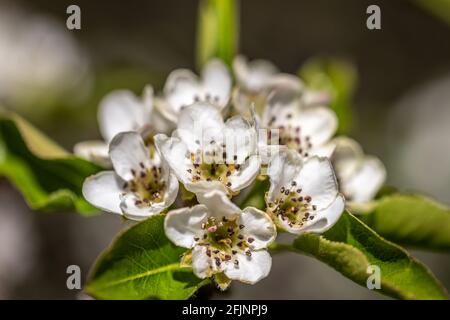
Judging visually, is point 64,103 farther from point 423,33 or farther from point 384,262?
point 423,33

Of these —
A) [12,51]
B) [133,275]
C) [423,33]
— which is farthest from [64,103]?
[423,33]

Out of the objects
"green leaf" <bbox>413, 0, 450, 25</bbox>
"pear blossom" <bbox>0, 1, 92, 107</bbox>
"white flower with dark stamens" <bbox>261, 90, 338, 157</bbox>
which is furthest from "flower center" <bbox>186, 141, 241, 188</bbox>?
"pear blossom" <bbox>0, 1, 92, 107</bbox>

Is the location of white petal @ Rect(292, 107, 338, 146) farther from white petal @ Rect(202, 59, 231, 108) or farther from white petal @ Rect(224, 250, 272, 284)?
white petal @ Rect(224, 250, 272, 284)

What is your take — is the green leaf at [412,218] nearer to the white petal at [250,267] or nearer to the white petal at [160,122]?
the white petal at [250,267]

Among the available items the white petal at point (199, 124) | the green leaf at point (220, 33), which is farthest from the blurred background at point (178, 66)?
the green leaf at point (220, 33)

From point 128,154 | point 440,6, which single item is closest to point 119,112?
point 128,154
